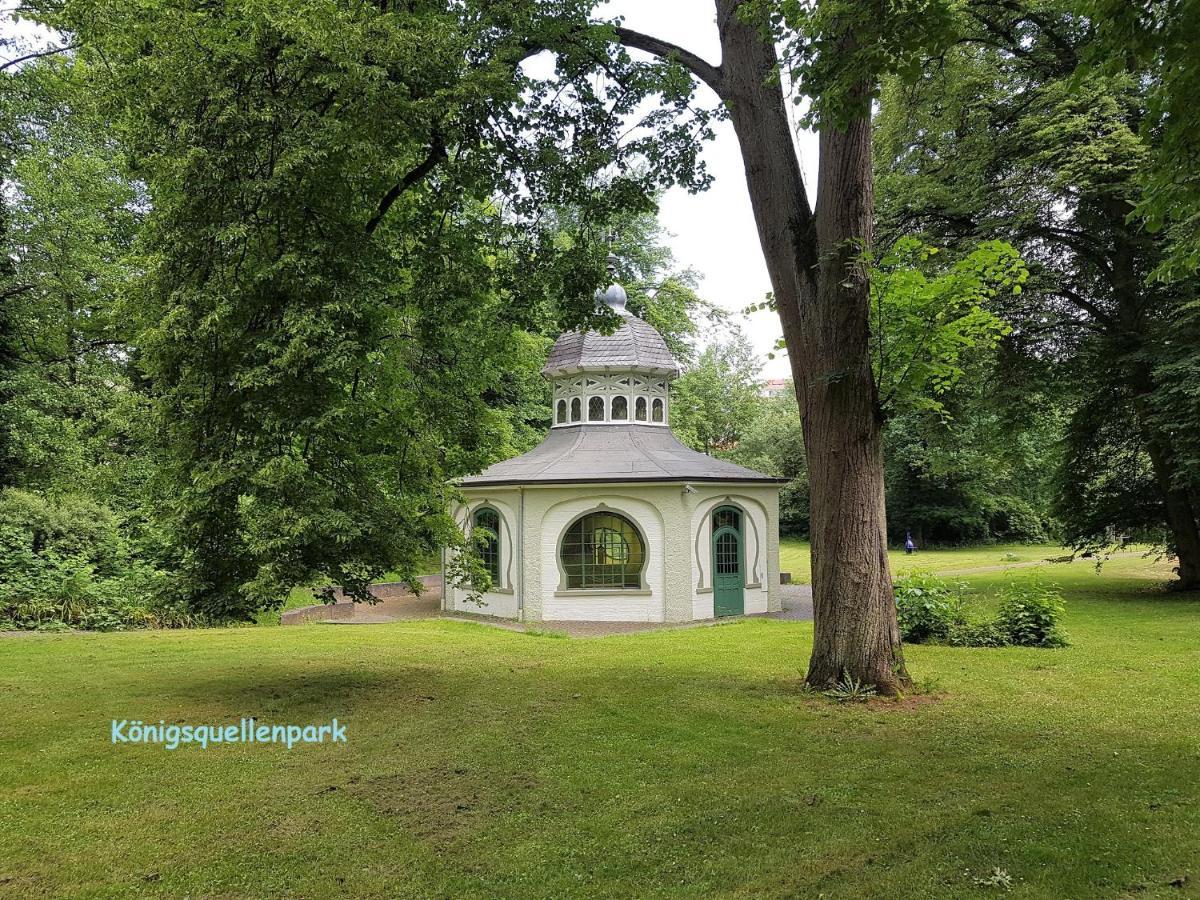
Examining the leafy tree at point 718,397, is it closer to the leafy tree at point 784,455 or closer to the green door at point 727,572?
the leafy tree at point 784,455

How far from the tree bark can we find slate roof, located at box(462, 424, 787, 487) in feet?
33.6

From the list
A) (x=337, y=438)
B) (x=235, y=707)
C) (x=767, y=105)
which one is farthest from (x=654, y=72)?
(x=235, y=707)

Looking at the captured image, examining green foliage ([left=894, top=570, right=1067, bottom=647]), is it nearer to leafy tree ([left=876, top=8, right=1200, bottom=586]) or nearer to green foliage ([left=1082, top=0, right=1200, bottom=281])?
leafy tree ([left=876, top=8, right=1200, bottom=586])

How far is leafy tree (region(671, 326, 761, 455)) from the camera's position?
34094mm

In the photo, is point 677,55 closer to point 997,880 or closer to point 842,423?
point 842,423

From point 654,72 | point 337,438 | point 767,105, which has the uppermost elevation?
point 654,72

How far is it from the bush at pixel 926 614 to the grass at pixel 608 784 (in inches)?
89.3

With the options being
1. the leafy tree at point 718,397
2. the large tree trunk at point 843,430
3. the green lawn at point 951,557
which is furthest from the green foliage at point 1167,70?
the leafy tree at point 718,397

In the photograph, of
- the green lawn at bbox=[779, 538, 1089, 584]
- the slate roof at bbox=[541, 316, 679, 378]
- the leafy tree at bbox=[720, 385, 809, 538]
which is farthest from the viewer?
the leafy tree at bbox=[720, 385, 809, 538]

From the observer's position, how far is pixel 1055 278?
1891 cm

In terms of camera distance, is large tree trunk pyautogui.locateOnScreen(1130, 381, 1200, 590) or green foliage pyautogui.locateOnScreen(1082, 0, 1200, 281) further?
large tree trunk pyautogui.locateOnScreen(1130, 381, 1200, 590)

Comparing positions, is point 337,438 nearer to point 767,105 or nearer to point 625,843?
point 625,843

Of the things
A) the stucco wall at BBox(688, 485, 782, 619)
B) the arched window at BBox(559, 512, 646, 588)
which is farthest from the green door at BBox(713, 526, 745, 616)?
A: the arched window at BBox(559, 512, 646, 588)

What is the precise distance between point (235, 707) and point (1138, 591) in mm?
20934
